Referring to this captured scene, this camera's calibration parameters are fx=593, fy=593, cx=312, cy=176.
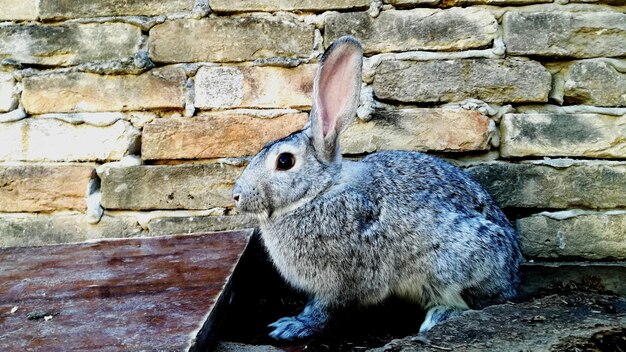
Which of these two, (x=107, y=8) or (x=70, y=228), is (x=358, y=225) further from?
(x=107, y=8)

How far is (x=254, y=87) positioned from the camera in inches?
83.7

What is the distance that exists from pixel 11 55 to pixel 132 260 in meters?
0.96

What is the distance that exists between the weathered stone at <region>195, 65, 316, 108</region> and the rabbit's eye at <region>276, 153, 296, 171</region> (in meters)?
0.37

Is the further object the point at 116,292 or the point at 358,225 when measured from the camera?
the point at 358,225

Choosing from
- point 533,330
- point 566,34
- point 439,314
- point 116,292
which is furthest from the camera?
point 566,34

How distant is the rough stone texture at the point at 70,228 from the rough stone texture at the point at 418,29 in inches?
39.6

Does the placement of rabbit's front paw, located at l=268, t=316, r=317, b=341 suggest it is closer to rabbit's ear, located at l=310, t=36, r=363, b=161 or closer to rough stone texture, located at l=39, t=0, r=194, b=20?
rabbit's ear, located at l=310, t=36, r=363, b=161

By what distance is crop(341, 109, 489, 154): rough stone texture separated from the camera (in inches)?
81.4

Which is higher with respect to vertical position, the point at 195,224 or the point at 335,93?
the point at 335,93

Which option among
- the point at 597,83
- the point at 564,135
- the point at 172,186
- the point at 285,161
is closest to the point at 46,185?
the point at 172,186

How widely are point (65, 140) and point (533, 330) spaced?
67.1 inches

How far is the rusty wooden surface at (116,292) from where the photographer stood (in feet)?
4.33

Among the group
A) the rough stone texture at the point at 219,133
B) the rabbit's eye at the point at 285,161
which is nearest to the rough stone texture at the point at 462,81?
the rough stone texture at the point at 219,133

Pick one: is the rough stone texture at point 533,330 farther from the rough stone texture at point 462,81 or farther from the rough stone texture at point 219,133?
the rough stone texture at point 219,133
